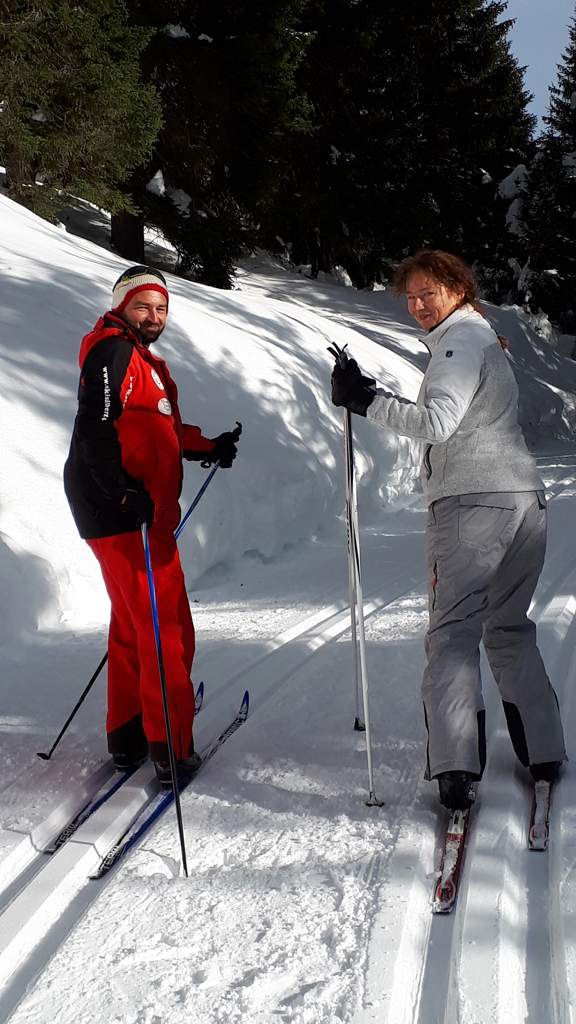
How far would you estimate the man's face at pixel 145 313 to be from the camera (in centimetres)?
314

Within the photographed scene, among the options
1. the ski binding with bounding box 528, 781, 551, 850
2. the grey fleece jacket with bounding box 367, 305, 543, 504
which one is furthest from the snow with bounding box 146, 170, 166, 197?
the ski binding with bounding box 528, 781, 551, 850

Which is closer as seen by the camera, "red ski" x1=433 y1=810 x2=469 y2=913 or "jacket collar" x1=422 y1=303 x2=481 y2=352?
"red ski" x1=433 y1=810 x2=469 y2=913

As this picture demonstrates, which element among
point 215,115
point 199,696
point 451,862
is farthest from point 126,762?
point 215,115

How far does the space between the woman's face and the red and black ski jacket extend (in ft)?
3.36

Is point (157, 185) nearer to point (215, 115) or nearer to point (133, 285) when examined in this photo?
point (215, 115)

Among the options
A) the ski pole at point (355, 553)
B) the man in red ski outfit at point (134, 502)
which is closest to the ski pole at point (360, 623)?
the ski pole at point (355, 553)

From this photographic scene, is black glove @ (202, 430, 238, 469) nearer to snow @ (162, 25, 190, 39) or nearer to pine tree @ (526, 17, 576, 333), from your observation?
snow @ (162, 25, 190, 39)

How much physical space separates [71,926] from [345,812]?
100 cm

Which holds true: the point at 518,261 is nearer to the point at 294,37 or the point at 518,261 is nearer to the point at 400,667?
the point at 294,37

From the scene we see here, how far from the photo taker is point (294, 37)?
1595 cm

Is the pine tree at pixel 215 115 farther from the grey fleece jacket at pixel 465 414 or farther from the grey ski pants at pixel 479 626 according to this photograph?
the grey ski pants at pixel 479 626

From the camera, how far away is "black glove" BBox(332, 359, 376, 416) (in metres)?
2.79

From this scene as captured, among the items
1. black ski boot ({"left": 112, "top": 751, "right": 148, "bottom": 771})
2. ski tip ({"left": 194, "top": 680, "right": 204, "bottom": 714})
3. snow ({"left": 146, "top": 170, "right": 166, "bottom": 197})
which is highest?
snow ({"left": 146, "top": 170, "right": 166, "bottom": 197})

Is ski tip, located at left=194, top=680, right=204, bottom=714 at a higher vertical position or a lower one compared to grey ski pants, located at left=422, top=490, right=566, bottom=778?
lower
